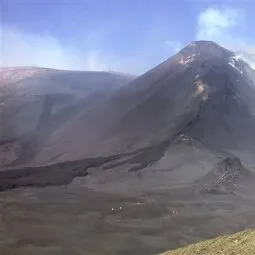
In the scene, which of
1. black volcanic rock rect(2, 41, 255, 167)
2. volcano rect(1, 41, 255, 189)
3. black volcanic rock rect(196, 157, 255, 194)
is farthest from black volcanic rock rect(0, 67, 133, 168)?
black volcanic rock rect(196, 157, 255, 194)

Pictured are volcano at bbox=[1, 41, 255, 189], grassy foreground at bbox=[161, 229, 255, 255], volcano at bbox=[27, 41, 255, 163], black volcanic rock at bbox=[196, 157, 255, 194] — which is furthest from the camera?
volcano at bbox=[27, 41, 255, 163]

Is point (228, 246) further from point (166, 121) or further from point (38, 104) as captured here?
point (38, 104)

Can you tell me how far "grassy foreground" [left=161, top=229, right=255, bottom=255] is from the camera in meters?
17.4

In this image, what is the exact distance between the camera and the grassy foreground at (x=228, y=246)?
17.4 metres

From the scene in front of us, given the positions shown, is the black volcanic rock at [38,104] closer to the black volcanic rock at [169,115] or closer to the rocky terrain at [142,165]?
the rocky terrain at [142,165]

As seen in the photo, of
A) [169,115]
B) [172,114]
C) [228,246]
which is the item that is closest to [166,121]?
[169,115]

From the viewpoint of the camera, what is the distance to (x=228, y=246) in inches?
725

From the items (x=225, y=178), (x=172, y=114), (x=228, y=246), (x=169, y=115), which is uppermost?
(x=172, y=114)

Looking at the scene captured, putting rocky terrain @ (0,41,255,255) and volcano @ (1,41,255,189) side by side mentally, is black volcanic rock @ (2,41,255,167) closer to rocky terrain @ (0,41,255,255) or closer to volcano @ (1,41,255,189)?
volcano @ (1,41,255,189)

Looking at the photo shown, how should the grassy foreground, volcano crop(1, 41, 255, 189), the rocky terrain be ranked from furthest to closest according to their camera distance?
volcano crop(1, 41, 255, 189), the rocky terrain, the grassy foreground

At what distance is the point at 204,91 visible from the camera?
99.0 m

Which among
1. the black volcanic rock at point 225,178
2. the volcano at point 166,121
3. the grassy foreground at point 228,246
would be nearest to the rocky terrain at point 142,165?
the black volcanic rock at point 225,178

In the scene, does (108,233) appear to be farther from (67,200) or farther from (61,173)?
(61,173)

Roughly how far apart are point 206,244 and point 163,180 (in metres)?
53.0
